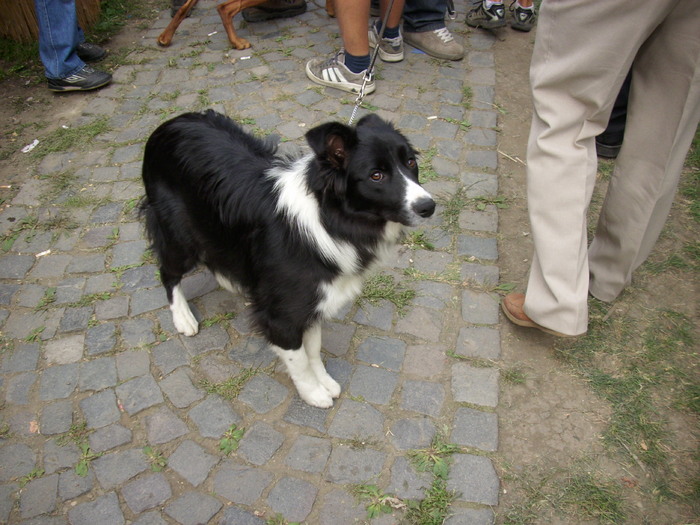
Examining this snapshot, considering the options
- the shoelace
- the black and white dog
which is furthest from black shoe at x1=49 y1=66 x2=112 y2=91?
the shoelace

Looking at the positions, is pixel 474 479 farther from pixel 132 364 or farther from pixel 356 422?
pixel 132 364

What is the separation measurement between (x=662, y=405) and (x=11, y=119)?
17.4ft

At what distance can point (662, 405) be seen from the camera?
8.93ft

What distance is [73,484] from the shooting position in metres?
2.44

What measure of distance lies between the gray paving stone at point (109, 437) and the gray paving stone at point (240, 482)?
522 millimetres

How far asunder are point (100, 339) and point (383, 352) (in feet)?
5.26

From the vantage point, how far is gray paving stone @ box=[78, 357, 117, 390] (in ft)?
9.28

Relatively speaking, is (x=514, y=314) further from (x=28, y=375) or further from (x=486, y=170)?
(x=28, y=375)

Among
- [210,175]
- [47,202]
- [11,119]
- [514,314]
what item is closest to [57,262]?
[47,202]

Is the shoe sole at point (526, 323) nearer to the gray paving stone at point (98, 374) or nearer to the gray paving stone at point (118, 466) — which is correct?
the gray paving stone at point (118, 466)

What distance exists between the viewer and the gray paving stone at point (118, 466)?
2.46 meters

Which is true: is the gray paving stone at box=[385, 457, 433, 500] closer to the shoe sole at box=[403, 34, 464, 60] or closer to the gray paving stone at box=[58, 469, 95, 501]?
the gray paving stone at box=[58, 469, 95, 501]

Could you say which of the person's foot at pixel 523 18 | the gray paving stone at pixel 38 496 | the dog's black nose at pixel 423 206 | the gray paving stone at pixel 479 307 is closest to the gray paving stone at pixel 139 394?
the gray paving stone at pixel 38 496

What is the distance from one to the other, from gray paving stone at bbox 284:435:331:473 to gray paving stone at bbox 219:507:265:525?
0.91 ft
